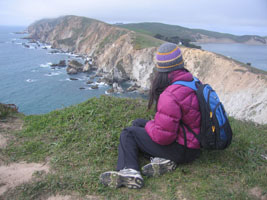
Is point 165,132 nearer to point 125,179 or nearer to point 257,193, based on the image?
point 125,179

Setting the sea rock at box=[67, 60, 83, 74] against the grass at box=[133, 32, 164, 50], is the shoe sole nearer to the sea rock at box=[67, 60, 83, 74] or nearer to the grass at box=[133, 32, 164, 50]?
the grass at box=[133, 32, 164, 50]

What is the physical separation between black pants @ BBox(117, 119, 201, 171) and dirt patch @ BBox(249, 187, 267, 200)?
914 millimetres

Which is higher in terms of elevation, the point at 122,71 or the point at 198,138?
the point at 198,138

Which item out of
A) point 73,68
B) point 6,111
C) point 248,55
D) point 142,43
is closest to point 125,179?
point 6,111

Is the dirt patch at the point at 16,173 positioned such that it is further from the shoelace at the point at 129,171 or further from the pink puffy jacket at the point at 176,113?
the pink puffy jacket at the point at 176,113

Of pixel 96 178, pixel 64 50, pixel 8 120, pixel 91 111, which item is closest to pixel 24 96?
pixel 8 120

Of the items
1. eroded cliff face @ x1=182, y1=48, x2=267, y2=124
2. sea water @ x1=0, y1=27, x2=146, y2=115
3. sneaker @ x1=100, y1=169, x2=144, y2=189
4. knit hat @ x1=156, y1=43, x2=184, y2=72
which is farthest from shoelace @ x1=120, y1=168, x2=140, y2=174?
sea water @ x1=0, y1=27, x2=146, y2=115

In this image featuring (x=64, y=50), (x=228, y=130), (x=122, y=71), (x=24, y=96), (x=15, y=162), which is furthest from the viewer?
(x=64, y=50)

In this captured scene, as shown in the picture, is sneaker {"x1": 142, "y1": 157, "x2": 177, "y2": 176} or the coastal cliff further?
the coastal cliff

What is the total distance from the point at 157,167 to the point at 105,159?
3.91 ft

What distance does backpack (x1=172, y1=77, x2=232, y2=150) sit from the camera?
291cm

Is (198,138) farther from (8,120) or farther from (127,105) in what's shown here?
(8,120)

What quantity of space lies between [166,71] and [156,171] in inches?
65.3

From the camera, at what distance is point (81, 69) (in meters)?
46.8
